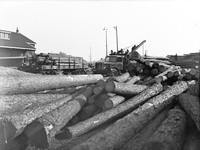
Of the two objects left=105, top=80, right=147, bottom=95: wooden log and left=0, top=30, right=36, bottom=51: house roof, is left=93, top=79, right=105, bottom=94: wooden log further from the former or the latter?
left=0, top=30, right=36, bottom=51: house roof

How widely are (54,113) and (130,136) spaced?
1.69 metres

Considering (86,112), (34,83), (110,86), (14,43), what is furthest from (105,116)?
(14,43)

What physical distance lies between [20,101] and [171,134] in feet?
12.1

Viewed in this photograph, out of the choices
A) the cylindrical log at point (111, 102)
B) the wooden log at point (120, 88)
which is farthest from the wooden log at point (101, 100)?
the cylindrical log at point (111, 102)

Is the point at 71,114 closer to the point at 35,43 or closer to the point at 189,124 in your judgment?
the point at 189,124

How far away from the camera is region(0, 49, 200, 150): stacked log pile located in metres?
3.39

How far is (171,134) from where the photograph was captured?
10.7 feet

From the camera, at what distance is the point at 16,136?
12.2 ft

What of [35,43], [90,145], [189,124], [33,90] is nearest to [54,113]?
[90,145]

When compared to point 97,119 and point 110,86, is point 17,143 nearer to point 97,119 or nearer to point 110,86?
point 97,119

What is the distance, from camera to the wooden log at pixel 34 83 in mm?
4701

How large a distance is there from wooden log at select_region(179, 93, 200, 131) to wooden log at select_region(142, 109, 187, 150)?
20cm

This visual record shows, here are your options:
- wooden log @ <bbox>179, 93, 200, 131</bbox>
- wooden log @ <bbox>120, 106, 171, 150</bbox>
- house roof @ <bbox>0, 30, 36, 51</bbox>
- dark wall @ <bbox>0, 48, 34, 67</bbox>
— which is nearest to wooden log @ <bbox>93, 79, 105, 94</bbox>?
wooden log @ <bbox>120, 106, 171, 150</bbox>

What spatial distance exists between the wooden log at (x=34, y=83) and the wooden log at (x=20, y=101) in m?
0.15
